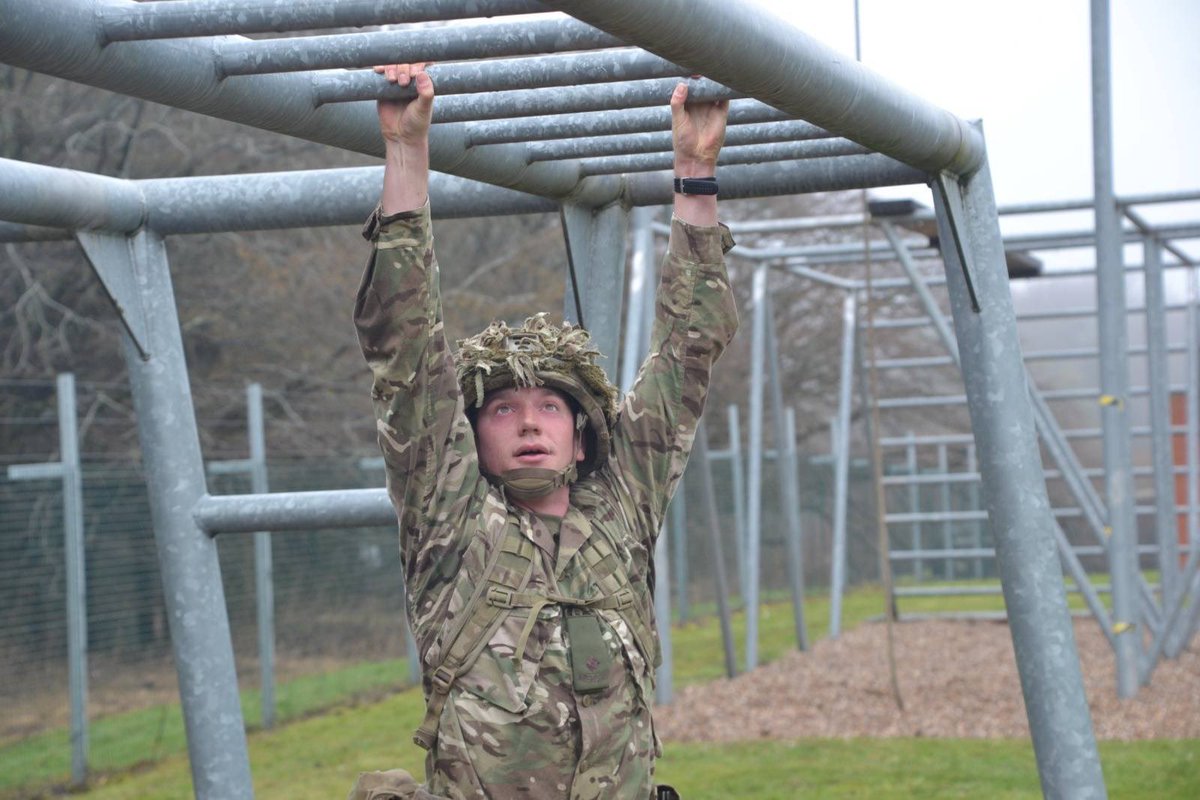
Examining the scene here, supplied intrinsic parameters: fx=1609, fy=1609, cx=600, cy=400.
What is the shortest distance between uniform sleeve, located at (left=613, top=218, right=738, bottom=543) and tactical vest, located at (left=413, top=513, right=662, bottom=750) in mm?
202

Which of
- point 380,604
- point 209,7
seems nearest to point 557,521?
point 209,7

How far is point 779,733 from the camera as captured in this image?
27.0 ft

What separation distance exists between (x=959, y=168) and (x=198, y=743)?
67.9 inches

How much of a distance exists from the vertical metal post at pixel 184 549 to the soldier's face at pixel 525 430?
1.99ft

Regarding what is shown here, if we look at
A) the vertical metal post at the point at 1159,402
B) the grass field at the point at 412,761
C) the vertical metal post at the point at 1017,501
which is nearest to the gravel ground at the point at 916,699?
the grass field at the point at 412,761

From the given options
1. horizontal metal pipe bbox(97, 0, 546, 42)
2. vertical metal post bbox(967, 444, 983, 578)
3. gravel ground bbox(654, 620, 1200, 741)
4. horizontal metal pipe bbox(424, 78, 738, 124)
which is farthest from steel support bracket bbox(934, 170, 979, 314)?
vertical metal post bbox(967, 444, 983, 578)

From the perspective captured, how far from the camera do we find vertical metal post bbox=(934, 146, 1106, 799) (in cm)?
291

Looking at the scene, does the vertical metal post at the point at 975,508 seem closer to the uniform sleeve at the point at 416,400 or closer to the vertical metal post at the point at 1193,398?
the vertical metal post at the point at 1193,398

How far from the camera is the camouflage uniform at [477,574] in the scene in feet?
7.83

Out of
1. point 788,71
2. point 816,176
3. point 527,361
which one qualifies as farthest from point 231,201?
point 788,71

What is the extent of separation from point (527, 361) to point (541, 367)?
0.03 m

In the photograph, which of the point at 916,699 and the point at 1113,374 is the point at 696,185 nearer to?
the point at 1113,374

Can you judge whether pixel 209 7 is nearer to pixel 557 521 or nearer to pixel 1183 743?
pixel 557 521

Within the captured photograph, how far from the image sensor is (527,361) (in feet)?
8.57
